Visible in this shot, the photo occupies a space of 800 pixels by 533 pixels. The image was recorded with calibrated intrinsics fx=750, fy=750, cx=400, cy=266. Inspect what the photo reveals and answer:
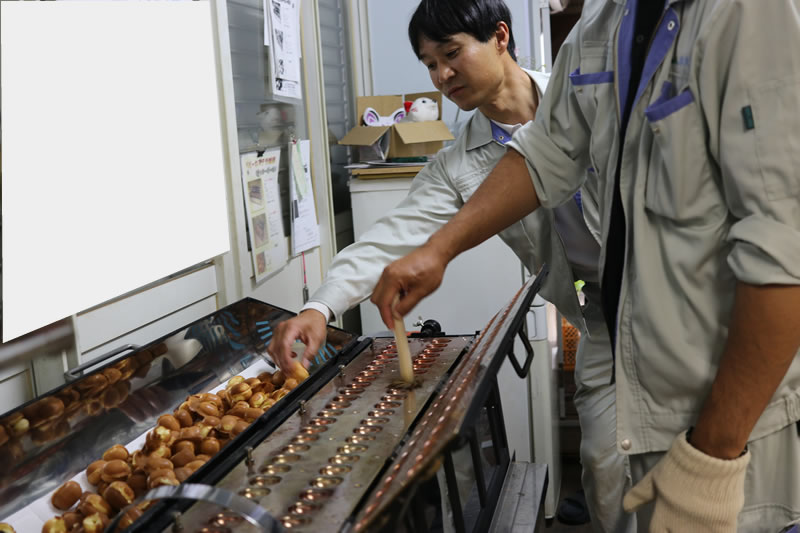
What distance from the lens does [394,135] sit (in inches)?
122

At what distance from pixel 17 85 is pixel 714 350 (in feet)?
3.95

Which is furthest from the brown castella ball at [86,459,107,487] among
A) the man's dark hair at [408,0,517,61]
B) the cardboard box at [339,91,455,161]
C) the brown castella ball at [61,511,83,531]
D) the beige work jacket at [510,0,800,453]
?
the cardboard box at [339,91,455,161]

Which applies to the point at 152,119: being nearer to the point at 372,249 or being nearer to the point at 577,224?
the point at 372,249

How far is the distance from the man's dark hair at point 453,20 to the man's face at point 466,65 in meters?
0.02

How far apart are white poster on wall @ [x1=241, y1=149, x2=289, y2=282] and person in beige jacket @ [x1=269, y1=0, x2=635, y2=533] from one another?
57 cm

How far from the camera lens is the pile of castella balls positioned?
115cm

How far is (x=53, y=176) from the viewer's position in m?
1.37

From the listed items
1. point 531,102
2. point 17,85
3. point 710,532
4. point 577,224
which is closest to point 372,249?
point 577,224

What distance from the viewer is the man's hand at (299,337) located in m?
1.54

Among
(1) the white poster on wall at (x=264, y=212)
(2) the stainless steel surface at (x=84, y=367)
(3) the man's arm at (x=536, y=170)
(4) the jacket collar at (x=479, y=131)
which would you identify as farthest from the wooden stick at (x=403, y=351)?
(1) the white poster on wall at (x=264, y=212)

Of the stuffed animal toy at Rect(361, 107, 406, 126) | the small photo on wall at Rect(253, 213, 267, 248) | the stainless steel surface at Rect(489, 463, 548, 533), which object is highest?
the stuffed animal toy at Rect(361, 107, 406, 126)

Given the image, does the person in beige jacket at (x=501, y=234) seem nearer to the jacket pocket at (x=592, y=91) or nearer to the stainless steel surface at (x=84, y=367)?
the stainless steel surface at (x=84, y=367)

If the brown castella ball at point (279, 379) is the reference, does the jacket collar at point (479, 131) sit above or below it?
above

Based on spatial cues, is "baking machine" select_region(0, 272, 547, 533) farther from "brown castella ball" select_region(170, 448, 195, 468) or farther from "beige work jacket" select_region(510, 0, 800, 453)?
"beige work jacket" select_region(510, 0, 800, 453)
